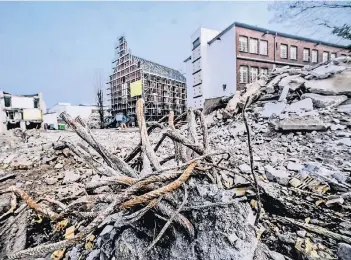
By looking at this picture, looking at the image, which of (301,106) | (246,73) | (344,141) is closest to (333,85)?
(301,106)

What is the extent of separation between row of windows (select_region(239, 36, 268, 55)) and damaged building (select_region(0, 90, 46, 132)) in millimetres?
17430

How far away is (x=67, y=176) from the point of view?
3387 millimetres

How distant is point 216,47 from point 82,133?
21685 millimetres

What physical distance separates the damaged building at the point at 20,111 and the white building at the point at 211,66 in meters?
13.8

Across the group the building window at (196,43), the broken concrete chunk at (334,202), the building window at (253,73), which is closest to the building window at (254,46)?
the building window at (253,73)

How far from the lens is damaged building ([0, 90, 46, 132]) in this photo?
13438 millimetres

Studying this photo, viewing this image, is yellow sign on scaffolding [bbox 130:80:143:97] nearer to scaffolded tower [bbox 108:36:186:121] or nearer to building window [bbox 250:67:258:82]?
scaffolded tower [bbox 108:36:186:121]

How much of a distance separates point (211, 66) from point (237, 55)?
3.30m

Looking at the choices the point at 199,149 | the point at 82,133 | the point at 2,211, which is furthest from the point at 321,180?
the point at 2,211

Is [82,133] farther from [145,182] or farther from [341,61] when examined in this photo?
[341,61]

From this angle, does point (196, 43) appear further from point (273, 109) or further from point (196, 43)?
point (273, 109)

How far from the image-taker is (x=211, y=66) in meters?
21.4

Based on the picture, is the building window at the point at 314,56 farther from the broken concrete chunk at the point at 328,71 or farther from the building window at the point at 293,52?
the broken concrete chunk at the point at 328,71

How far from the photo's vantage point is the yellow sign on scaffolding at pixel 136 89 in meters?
25.0
